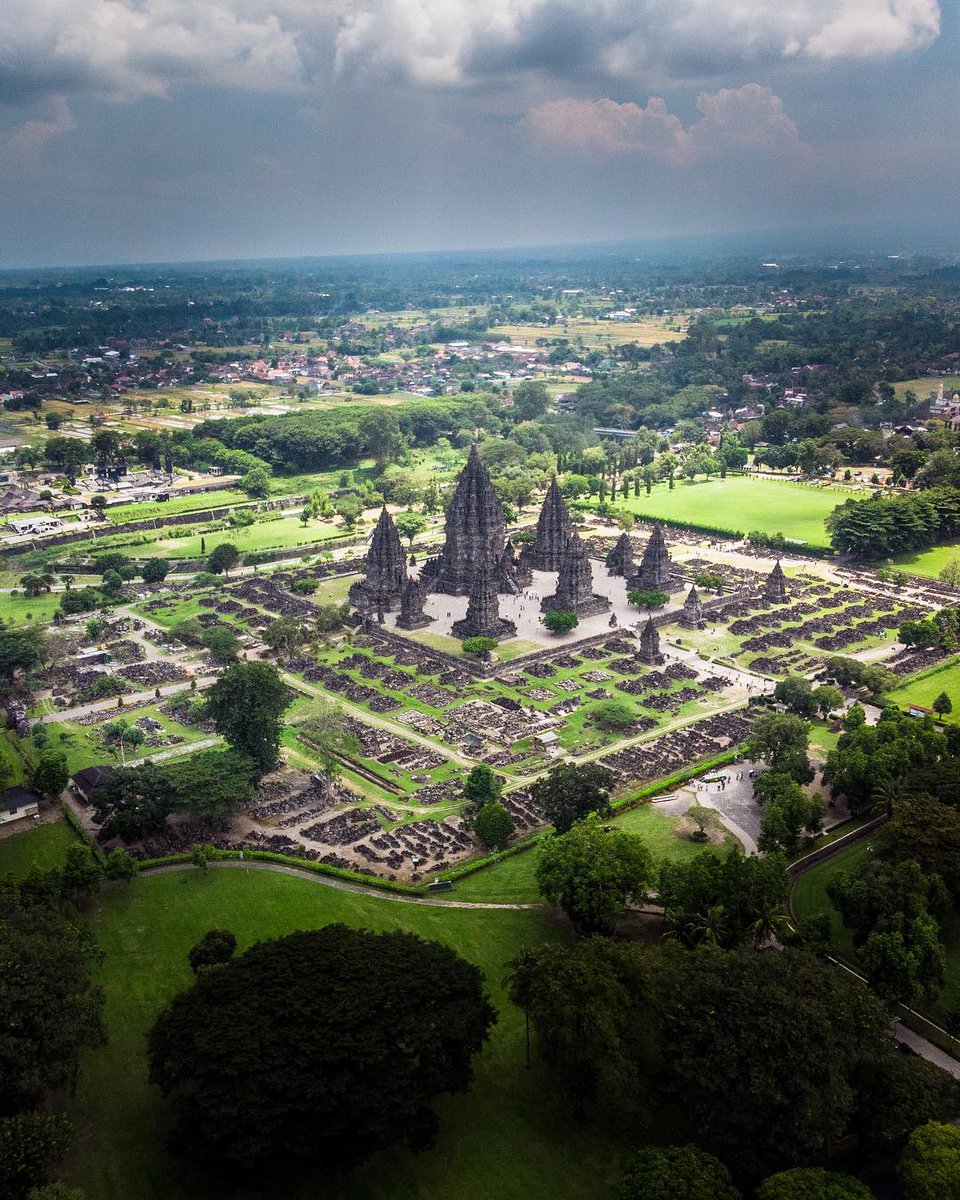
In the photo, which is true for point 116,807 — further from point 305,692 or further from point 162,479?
point 162,479

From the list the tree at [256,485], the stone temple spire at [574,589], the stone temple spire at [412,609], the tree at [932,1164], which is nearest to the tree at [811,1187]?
the tree at [932,1164]

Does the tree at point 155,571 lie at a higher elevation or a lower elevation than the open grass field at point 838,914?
higher

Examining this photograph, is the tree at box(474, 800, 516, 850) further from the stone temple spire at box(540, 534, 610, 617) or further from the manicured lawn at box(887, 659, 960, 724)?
the stone temple spire at box(540, 534, 610, 617)

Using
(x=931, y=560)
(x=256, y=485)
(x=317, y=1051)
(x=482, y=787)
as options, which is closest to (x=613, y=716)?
(x=482, y=787)

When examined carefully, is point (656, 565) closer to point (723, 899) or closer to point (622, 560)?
point (622, 560)

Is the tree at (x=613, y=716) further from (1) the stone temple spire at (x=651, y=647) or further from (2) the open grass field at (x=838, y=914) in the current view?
(2) the open grass field at (x=838, y=914)

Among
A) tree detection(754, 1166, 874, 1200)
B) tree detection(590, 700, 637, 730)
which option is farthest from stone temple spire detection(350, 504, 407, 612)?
tree detection(754, 1166, 874, 1200)
